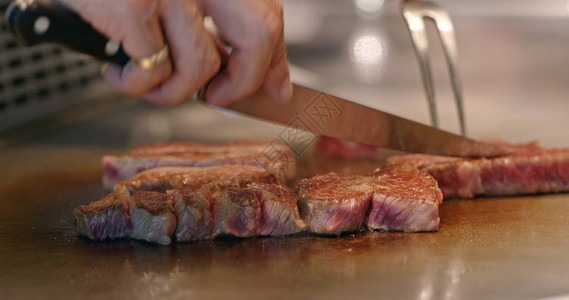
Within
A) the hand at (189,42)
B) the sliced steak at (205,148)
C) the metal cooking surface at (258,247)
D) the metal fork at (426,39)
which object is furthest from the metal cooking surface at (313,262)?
the metal fork at (426,39)

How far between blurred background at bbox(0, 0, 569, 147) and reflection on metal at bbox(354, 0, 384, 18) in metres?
0.02

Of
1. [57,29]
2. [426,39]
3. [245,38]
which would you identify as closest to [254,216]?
[245,38]

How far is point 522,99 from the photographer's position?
5.18 metres

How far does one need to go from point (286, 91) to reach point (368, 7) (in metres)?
5.79

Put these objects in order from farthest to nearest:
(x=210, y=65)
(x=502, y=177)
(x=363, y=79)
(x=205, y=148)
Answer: (x=363, y=79) → (x=205, y=148) → (x=502, y=177) → (x=210, y=65)

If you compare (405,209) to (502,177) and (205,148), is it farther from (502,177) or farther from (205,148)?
(205,148)

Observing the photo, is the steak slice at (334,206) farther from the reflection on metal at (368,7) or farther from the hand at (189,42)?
the reflection on metal at (368,7)

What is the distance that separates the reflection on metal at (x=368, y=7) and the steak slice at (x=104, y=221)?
608cm

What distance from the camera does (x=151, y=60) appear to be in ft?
7.50

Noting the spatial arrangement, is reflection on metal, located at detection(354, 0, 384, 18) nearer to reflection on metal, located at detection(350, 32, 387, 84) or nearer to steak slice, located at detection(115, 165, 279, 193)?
reflection on metal, located at detection(350, 32, 387, 84)

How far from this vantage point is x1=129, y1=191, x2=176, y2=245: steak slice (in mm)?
2455

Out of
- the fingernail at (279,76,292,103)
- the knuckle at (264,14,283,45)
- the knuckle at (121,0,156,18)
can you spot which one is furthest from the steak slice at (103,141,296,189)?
the knuckle at (121,0,156,18)

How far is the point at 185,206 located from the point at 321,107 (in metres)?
0.79

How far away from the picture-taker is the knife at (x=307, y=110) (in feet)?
7.13
